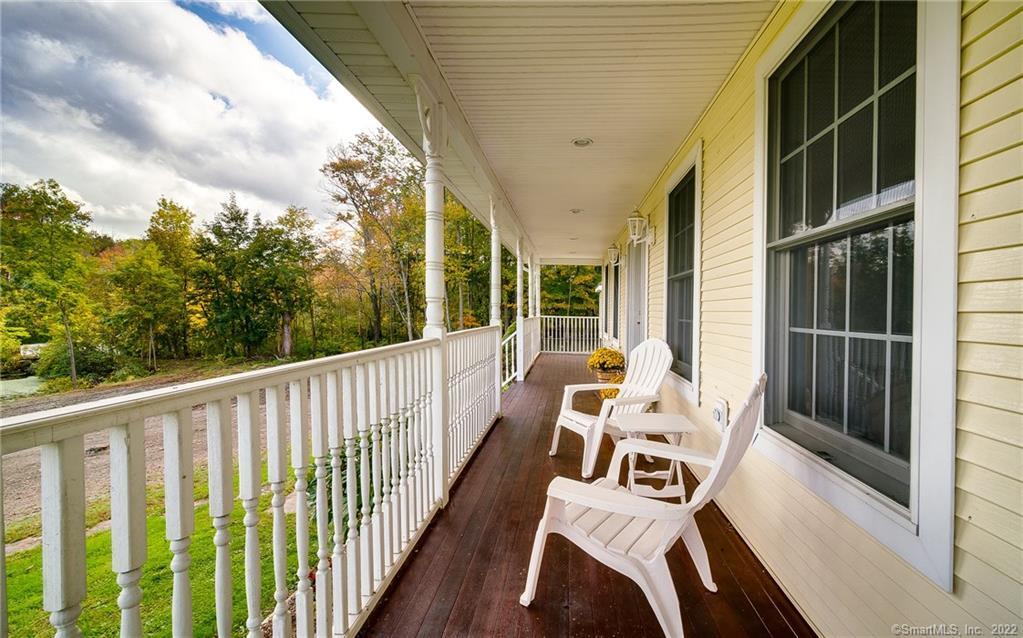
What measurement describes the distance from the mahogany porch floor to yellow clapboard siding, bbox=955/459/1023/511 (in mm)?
957

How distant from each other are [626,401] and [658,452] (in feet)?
3.31

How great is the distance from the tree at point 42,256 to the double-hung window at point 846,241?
5.66m

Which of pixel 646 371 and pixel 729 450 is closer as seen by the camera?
pixel 729 450

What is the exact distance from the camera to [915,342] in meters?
1.12

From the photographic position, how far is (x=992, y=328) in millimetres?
951

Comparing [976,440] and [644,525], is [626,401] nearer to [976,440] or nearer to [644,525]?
[644,525]

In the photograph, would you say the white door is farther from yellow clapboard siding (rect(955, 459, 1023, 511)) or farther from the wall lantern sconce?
yellow clapboard siding (rect(955, 459, 1023, 511))

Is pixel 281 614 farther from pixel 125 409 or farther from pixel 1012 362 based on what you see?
pixel 1012 362

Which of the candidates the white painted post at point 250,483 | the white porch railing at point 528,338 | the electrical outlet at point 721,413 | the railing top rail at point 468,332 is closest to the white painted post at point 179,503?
the white painted post at point 250,483

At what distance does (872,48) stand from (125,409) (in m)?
2.44

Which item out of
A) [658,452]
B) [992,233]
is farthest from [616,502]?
[992,233]

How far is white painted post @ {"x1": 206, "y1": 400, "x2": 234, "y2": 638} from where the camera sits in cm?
97

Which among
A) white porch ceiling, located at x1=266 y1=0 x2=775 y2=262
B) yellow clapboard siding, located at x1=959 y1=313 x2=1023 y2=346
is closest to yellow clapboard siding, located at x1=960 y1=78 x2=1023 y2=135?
yellow clapboard siding, located at x1=959 y1=313 x2=1023 y2=346

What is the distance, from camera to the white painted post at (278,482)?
1.16 m
